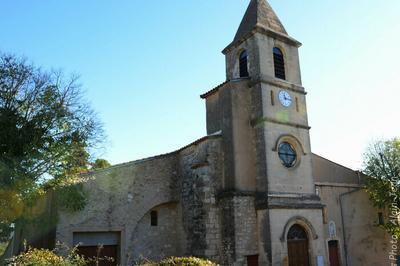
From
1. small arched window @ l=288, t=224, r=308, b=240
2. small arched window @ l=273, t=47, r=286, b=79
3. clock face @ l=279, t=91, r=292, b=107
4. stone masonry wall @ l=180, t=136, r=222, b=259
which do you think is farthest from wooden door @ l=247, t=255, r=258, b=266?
small arched window @ l=273, t=47, r=286, b=79

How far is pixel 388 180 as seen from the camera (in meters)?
22.2

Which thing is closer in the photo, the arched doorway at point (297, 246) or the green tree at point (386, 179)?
the arched doorway at point (297, 246)

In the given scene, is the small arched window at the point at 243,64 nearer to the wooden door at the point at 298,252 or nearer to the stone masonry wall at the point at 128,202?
the stone masonry wall at the point at 128,202

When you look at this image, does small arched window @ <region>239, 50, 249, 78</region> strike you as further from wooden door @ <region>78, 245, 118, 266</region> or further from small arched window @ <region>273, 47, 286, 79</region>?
wooden door @ <region>78, 245, 118, 266</region>

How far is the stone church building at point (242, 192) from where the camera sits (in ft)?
52.9

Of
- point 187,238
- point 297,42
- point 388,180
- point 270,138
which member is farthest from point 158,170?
point 388,180

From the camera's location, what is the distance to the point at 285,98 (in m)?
19.1

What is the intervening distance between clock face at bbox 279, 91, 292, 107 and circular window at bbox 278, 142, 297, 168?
6.79 feet

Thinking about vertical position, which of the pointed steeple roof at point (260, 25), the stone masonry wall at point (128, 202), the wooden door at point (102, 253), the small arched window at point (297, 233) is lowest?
the wooden door at point (102, 253)

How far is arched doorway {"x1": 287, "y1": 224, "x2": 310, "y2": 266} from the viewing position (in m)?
16.7

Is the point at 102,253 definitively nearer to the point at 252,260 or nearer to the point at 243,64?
the point at 252,260

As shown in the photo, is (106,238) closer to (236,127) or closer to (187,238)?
(187,238)

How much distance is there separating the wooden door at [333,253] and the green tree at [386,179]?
2.89 m

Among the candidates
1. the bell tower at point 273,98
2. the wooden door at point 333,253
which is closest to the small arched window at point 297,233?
the bell tower at point 273,98
